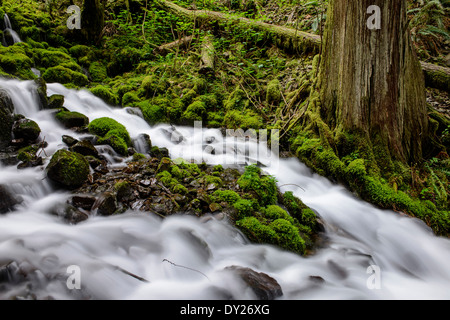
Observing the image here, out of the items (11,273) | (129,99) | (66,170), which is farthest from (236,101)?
(11,273)

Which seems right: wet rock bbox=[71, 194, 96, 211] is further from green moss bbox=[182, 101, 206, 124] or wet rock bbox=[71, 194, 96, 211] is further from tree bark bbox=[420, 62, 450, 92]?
tree bark bbox=[420, 62, 450, 92]

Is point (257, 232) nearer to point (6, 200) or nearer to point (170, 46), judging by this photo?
point (6, 200)

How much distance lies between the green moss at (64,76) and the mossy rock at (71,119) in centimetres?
216

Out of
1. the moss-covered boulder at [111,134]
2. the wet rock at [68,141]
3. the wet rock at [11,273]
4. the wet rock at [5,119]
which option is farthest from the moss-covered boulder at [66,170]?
the wet rock at [11,273]

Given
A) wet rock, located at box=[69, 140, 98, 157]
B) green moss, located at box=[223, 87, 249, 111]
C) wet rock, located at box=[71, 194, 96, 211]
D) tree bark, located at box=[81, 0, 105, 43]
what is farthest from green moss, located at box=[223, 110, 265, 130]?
tree bark, located at box=[81, 0, 105, 43]

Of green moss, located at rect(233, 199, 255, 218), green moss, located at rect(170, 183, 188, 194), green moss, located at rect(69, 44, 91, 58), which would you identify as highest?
green moss, located at rect(69, 44, 91, 58)

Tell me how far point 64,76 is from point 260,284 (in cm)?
715

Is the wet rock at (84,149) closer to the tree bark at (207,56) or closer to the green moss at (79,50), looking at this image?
the tree bark at (207,56)

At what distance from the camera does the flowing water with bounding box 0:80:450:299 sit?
2.49 m

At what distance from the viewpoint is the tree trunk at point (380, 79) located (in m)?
4.48

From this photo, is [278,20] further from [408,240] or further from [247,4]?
[408,240]

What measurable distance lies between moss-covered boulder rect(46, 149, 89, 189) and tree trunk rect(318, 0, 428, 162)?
14.8 ft

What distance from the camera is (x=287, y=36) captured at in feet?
26.9
